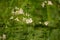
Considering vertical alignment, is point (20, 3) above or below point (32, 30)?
above

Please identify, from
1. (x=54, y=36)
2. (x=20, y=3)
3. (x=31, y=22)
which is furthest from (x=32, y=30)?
(x=20, y=3)

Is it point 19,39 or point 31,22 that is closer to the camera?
point 19,39

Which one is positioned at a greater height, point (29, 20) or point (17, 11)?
point (17, 11)

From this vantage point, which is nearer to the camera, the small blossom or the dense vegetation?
the dense vegetation

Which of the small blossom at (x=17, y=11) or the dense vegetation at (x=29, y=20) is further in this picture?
the small blossom at (x=17, y=11)

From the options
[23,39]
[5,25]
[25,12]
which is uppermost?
[25,12]

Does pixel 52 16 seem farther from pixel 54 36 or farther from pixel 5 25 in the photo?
pixel 5 25
